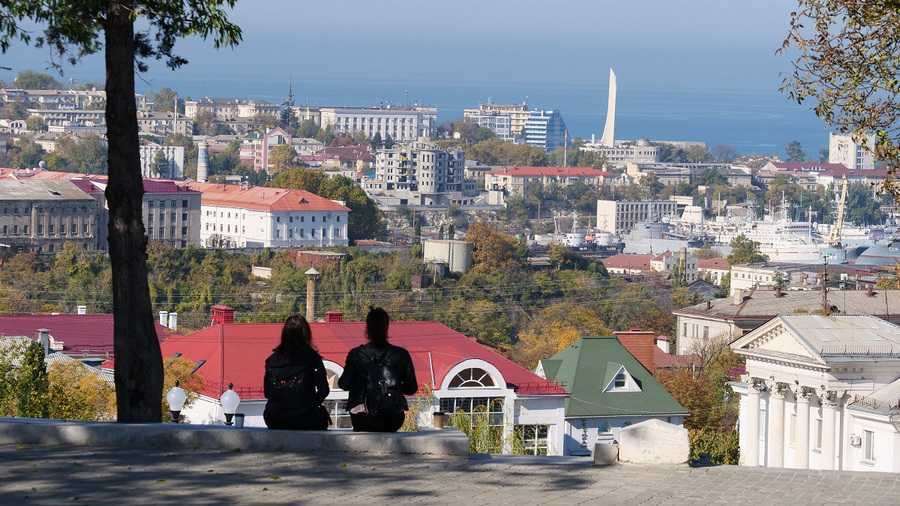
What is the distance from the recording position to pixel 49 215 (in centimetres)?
8431

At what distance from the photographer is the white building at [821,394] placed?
17.4 metres

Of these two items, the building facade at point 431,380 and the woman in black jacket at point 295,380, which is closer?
the woman in black jacket at point 295,380

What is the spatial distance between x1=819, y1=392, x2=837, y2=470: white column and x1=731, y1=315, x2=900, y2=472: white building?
0.4 inches

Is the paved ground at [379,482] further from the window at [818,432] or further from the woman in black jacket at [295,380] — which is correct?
the window at [818,432]

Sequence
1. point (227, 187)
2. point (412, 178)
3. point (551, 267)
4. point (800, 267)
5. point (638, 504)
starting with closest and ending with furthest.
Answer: point (638, 504)
point (551, 267)
point (800, 267)
point (227, 187)
point (412, 178)

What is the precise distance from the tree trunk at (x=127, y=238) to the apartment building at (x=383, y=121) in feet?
577

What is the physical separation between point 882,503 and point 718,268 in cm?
8284

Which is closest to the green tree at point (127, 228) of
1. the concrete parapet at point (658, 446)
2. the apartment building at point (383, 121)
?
the concrete parapet at point (658, 446)

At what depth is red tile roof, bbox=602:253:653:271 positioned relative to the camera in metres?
88.6

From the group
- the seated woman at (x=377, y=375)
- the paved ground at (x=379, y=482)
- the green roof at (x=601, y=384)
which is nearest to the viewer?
the paved ground at (x=379, y=482)

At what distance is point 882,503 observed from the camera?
718 cm

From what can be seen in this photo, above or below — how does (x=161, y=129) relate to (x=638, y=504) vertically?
above

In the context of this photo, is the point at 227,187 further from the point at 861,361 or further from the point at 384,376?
the point at 384,376

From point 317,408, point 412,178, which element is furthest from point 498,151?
point 317,408
